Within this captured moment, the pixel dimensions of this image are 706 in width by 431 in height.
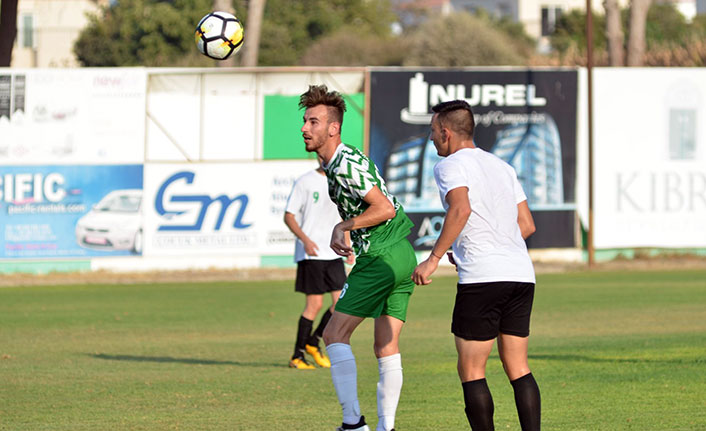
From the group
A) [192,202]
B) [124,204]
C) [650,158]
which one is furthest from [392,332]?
[650,158]

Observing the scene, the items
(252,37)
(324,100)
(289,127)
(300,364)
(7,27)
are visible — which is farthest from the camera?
(252,37)

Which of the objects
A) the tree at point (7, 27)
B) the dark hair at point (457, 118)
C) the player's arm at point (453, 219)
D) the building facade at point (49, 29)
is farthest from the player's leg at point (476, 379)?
the building facade at point (49, 29)

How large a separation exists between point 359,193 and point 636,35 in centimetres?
2748

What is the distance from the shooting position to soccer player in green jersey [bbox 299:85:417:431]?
771cm

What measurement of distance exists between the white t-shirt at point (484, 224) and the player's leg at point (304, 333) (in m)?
4.90

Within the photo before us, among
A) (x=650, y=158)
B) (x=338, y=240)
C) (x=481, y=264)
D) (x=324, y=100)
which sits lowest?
(x=481, y=264)

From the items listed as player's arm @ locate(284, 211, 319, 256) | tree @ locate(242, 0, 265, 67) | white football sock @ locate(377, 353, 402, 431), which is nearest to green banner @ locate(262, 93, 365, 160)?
tree @ locate(242, 0, 265, 67)

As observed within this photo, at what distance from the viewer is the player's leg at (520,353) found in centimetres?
702

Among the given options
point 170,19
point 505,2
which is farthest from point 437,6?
point 170,19

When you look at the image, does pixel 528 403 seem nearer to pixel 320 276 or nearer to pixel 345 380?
pixel 345 380

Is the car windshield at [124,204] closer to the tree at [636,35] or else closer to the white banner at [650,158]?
the white banner at [650,158]

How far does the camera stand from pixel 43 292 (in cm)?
2166

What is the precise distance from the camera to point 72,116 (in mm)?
24391

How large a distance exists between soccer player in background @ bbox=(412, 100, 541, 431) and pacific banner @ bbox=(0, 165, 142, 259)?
17.9m
